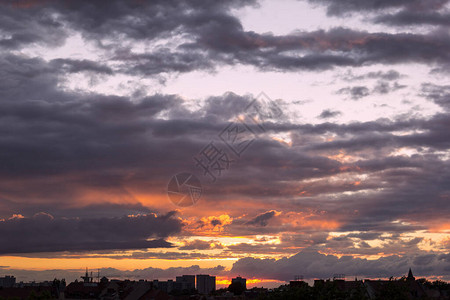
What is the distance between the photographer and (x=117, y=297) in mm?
181000

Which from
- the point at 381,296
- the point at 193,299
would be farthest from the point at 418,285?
the point at 381,296

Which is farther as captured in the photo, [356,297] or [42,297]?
[42,297]

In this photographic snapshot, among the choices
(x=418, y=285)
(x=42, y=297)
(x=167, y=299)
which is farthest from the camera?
(x=418, y=285)

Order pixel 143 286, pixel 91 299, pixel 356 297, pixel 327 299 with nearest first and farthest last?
1. pixel 356 297
2. pixel 327 299
3. pixel 143 286
4. pixel 91 299

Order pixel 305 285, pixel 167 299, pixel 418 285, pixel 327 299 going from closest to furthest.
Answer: pixel 327 299 < pixel 305 285 < pixel 167 299 < pixel 418 285

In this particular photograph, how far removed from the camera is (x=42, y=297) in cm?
12788

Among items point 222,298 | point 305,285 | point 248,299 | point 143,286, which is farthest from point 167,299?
point 305,285

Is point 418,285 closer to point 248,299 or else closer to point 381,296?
point 248,299

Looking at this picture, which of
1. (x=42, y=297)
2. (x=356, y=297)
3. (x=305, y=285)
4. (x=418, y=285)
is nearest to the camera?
(x=356, y=297)

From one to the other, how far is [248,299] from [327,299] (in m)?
105

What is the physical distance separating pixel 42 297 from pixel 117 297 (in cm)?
5517

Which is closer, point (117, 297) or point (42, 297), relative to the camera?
point (42, 297)

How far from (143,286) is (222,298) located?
24281 mm

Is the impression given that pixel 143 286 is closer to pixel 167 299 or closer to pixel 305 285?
pixel 167 299
